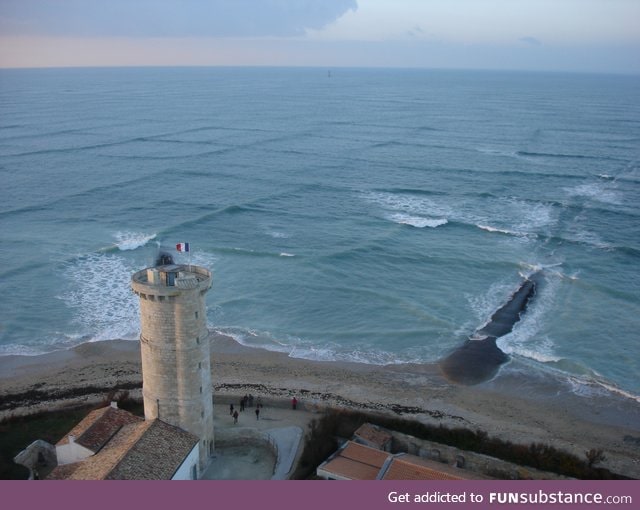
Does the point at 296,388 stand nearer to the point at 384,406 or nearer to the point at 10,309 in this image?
the point at 384,406

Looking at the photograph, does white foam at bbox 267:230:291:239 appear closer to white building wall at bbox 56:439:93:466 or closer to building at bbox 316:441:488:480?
building at bbox 316:441:488:480

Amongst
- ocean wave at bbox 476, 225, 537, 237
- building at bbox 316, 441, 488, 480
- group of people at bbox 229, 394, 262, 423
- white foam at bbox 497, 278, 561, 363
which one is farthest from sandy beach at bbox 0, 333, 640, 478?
ocean wave at bbox 476, 225, 537, 237

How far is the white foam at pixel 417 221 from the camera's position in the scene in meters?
52.0

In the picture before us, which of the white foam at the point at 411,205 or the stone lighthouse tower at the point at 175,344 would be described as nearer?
the stone lighthouse tower at the point at 175,344

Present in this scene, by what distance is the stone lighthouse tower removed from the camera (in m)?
19.3

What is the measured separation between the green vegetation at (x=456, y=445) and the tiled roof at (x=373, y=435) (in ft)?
1.74

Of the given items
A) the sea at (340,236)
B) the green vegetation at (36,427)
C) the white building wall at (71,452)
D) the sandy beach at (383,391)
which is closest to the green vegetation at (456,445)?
the sandy beach at (383,391)

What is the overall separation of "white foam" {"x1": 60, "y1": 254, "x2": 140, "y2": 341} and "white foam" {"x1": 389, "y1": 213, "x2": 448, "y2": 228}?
22.2m

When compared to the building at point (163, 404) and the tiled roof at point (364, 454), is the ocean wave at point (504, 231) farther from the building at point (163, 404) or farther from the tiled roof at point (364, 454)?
the building at point (163, 404)

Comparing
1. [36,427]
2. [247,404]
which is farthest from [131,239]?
[247,404]

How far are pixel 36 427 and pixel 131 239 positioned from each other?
24.6 m

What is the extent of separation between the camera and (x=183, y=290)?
19.1 metres

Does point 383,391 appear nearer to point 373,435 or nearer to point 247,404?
point 247,404

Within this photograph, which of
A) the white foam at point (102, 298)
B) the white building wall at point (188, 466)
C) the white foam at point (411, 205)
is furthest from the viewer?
the white foam at point (411, 205)
